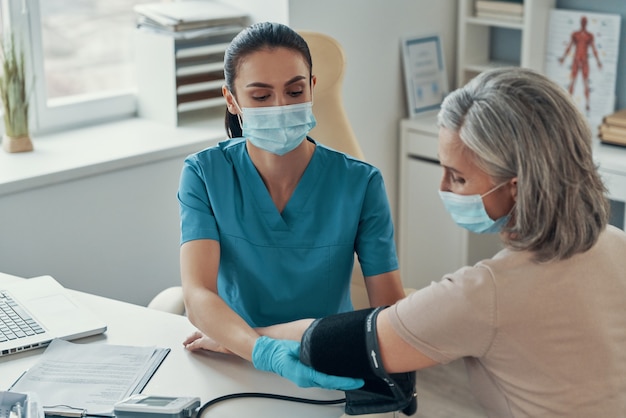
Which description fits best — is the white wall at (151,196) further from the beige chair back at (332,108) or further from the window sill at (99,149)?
the beige chair back at (332,108)

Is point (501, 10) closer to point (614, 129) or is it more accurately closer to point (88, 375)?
point (614, 129)

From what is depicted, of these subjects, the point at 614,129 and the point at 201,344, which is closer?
the point at 201,344

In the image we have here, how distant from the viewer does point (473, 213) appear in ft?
4.42

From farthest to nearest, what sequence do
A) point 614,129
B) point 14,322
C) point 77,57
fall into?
point 77,57 < point 614,129 < point 14,322

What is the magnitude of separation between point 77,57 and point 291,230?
57.3 inches

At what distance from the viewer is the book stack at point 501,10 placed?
3062 mm

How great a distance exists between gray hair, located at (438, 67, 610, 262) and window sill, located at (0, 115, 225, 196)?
151 centimetres

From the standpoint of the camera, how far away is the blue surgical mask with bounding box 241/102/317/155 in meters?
1.76

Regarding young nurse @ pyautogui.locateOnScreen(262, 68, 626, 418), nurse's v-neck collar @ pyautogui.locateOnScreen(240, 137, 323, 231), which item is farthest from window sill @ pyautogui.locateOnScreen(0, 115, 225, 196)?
young nurse @ pyautogui.locateOnScreen(262, 68, 626, 418)

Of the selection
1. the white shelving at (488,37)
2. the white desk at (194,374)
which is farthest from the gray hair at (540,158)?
the white shelving at (488,37)

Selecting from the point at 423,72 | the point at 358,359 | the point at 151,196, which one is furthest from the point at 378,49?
the point at 358,359

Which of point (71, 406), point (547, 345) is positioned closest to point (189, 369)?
point (71, 406)

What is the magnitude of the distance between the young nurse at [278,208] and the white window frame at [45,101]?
3.73 ft

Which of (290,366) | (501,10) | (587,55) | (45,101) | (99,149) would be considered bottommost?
(290,366)
